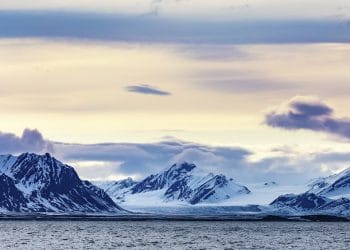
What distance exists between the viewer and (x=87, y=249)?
19712 cm

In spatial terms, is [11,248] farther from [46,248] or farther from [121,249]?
[121,249]

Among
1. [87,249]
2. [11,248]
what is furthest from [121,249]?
[11,248]

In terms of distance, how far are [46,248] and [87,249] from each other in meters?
8.19

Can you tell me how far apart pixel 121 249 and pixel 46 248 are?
1466 centimetres

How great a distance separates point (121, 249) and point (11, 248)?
21.5 metres

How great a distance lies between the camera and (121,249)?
200 meters

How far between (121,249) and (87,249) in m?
6.99

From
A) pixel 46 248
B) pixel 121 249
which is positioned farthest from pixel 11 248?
pixel 121 249

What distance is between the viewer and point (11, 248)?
638 feet

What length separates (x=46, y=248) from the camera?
650 feet

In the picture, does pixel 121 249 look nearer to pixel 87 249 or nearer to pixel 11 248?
pixel 87 249

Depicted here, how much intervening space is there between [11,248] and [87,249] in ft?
47.9

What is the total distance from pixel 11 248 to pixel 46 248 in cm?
734
